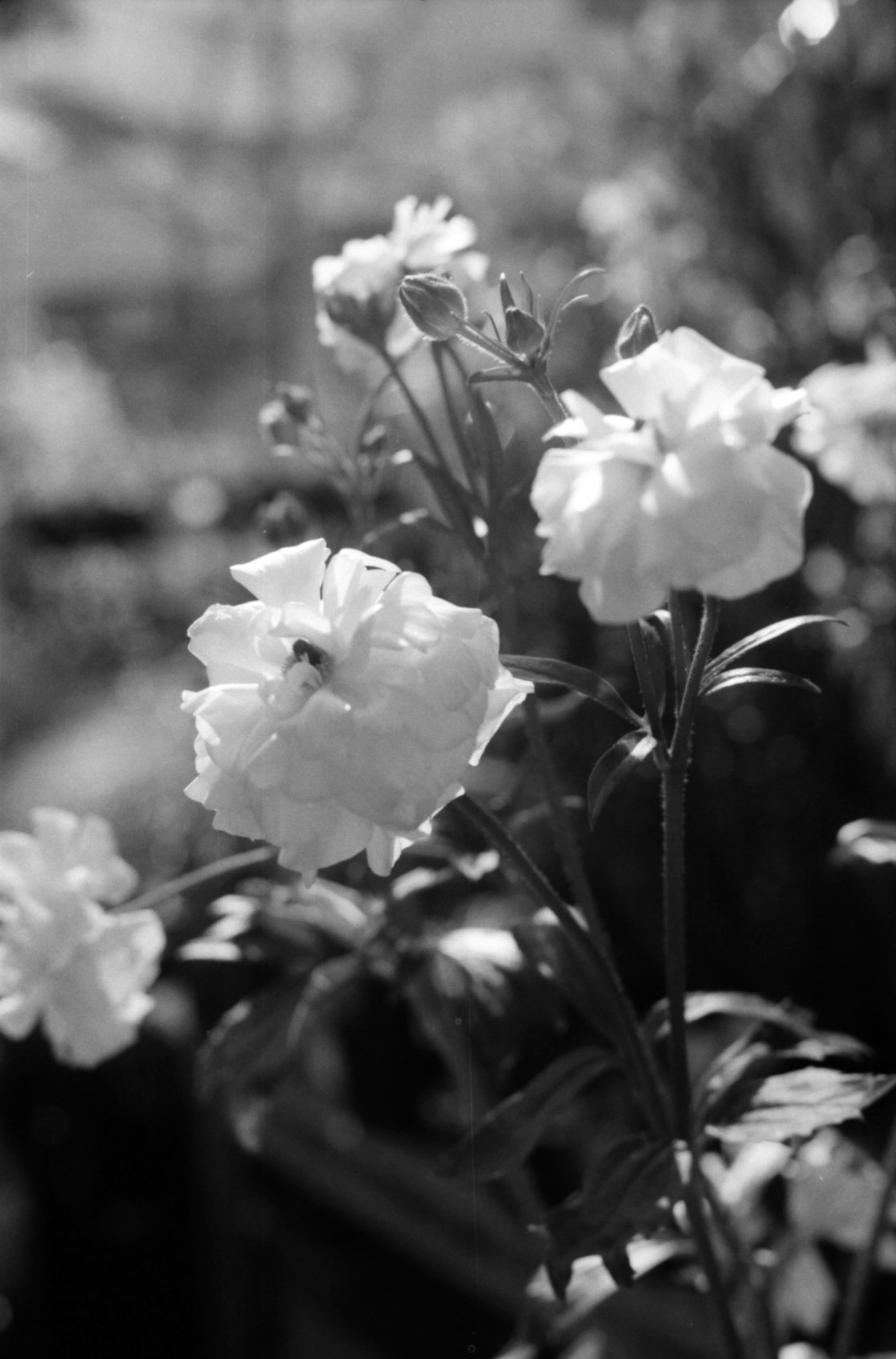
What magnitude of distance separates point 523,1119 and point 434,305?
263 millimetres

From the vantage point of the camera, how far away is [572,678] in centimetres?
35

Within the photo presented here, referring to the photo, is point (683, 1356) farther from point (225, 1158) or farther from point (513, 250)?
point (513, 250)

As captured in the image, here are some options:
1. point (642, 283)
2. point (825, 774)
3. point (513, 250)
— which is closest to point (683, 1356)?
Answer: point (825, 774)

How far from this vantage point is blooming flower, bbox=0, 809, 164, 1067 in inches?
18.9

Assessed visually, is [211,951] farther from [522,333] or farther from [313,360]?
[313,360]

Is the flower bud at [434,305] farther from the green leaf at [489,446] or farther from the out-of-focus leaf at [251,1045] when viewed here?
the out-of-focus leaf at [251,1045]

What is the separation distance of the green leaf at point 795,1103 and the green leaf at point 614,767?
112 mm

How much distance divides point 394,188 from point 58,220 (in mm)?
743

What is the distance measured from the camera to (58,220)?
2730 millimetres

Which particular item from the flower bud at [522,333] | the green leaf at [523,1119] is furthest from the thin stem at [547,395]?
the green leaf at [523,1119]

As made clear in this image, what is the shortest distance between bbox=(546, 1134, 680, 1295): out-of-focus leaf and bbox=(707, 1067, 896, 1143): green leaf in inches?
0.9

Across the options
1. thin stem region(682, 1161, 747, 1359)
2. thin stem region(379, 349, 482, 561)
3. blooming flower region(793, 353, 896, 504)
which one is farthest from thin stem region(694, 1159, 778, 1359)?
blooming flower region(793, 353, 896, 504)

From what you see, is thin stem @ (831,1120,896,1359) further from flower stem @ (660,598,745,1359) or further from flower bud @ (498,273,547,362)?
flower bud @ (498,273,547,362)

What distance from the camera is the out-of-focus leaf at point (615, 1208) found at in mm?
376
